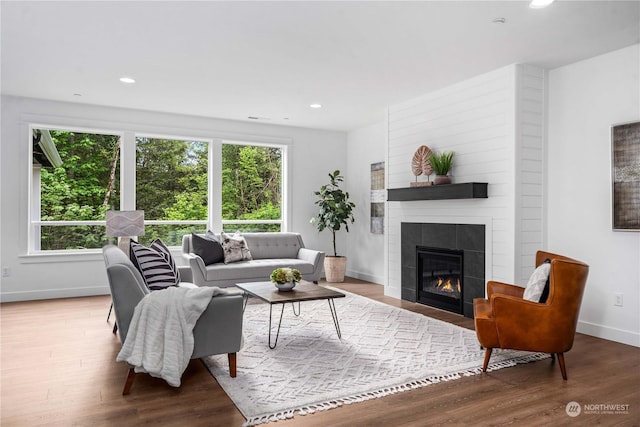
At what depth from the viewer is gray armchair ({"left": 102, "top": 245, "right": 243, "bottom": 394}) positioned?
2.76m

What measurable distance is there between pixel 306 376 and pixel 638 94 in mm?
3626

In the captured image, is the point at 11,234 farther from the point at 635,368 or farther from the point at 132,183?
the point at 635,368

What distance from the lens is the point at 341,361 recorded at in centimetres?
331

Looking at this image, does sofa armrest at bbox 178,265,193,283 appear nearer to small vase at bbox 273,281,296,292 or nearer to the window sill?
small vase at bbox 273,281,296,292

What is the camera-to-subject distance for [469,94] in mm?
4754

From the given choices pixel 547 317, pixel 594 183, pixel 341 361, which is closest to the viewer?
pixel 547 317

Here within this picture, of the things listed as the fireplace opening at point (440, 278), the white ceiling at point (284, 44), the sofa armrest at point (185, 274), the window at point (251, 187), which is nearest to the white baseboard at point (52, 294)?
the window at point (251, 187)

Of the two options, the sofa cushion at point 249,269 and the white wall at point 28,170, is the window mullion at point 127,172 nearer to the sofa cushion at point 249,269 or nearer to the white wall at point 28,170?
the white wall at point 28,170

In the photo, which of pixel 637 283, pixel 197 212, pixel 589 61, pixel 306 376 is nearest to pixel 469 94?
pixel 589 61

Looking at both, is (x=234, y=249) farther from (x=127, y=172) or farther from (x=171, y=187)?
(x=127, y=172)

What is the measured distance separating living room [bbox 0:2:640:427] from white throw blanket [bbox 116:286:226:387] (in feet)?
7.85

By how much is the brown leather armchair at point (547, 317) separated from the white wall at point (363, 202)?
3.87 meters

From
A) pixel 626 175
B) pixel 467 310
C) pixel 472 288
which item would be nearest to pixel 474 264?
pixel 472 288

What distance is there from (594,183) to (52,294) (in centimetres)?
646
